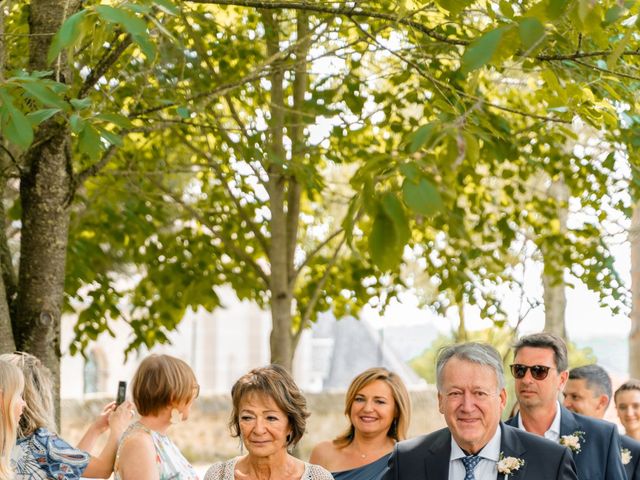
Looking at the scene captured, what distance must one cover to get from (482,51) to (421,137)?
394 millimetres

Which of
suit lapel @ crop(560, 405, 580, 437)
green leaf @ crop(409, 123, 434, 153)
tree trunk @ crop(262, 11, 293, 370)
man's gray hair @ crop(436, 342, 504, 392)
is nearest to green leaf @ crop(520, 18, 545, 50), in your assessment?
green leaf @ crop(409, 123, 434, 153)

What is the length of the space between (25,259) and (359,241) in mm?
5074

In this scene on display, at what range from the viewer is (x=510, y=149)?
30.2ft

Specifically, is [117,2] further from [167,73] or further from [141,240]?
[141,240]

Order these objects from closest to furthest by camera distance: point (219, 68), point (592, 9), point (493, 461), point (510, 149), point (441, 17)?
point (592, 9), point (493, 461), point (441, 17), point (510, 149), point (219, 68)

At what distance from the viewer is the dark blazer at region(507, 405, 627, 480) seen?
585cm

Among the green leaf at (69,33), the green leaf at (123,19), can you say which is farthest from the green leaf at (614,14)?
the green leaf at (69,33)

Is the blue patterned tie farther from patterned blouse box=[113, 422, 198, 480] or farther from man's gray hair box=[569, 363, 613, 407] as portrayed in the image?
man's gray hair box=[569, 363, 613, 407]

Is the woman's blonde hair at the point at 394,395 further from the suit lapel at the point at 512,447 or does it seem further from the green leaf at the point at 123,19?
the green leaf at the point at 123,19

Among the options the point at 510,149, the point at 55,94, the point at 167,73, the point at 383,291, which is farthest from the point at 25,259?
the point at 383,291

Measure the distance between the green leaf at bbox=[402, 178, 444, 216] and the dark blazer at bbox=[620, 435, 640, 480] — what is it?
3620mm

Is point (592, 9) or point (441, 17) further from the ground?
point (441, 17)

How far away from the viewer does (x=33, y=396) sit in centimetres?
566

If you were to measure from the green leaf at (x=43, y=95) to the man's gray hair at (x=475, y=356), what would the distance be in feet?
6.03
